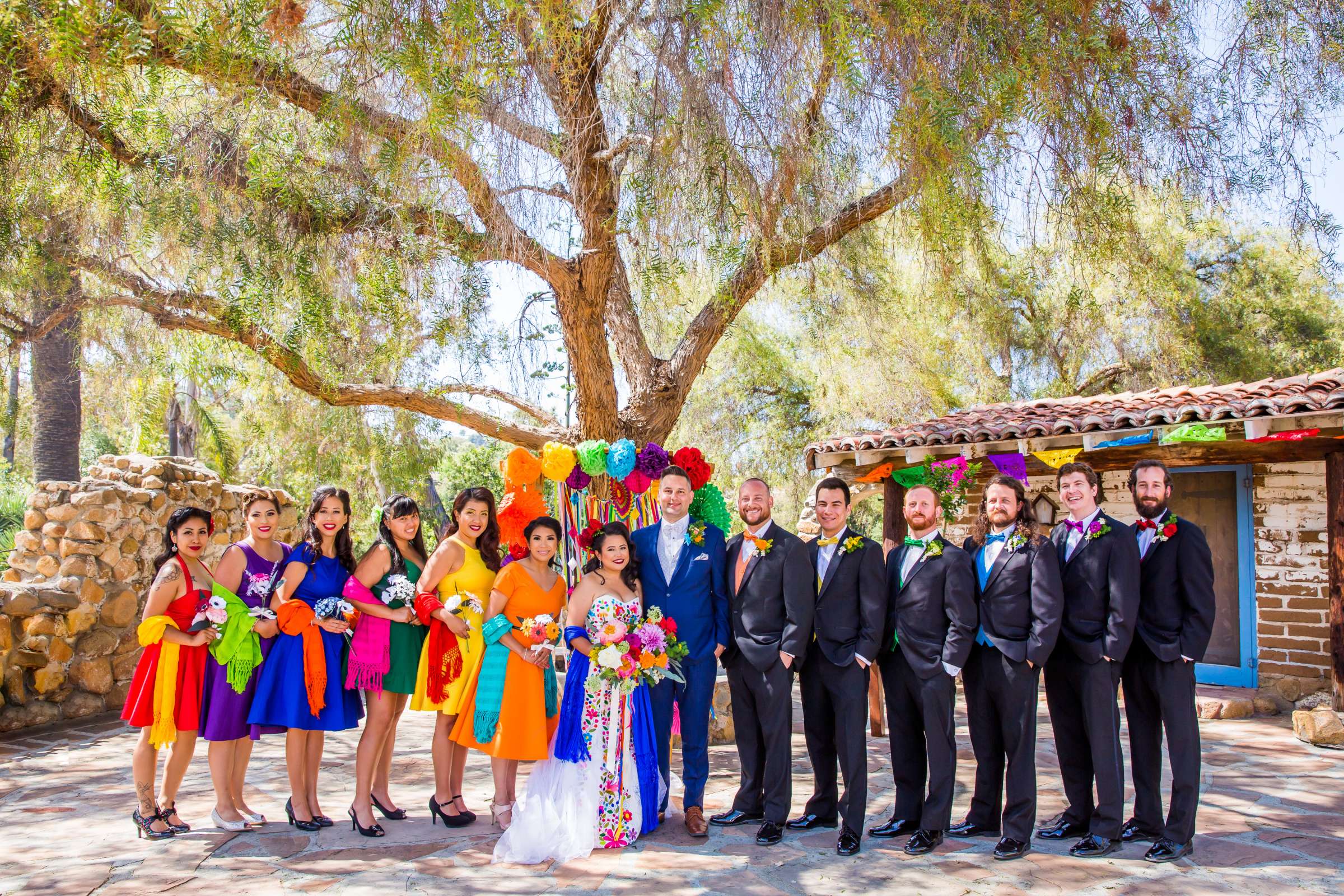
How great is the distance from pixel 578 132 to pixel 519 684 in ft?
10.5

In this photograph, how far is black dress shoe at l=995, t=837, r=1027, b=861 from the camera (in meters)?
4.17

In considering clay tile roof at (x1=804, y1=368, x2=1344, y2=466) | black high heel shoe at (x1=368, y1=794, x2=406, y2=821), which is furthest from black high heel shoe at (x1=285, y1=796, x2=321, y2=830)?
clay tile roof at (x1=804, y1=368, x2=1344, y2=466)

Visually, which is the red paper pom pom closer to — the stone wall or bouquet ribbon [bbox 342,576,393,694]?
bouquet ribbon [bbox 342,576,393,694]

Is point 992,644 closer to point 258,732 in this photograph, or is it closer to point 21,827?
point 258,732

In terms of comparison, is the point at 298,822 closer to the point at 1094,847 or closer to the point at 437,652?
the point at 437,652

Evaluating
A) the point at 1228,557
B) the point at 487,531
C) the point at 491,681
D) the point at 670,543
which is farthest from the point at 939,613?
the point at 1228,557

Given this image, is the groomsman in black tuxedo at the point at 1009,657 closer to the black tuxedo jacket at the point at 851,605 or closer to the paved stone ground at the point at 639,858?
the paved stone ground at the point at 639,858

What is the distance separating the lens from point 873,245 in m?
8.79

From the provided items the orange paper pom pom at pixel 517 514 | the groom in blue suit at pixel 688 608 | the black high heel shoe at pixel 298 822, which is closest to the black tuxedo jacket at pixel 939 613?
the groom in blue suit at pixel 688 608

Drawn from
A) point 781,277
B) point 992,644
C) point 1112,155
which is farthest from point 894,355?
point 992,644

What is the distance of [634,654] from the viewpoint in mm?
4488

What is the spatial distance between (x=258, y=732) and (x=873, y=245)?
6.56m

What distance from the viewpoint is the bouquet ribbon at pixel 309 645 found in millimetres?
4531

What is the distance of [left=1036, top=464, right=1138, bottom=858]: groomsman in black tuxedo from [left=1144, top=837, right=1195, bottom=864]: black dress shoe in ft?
0.48
